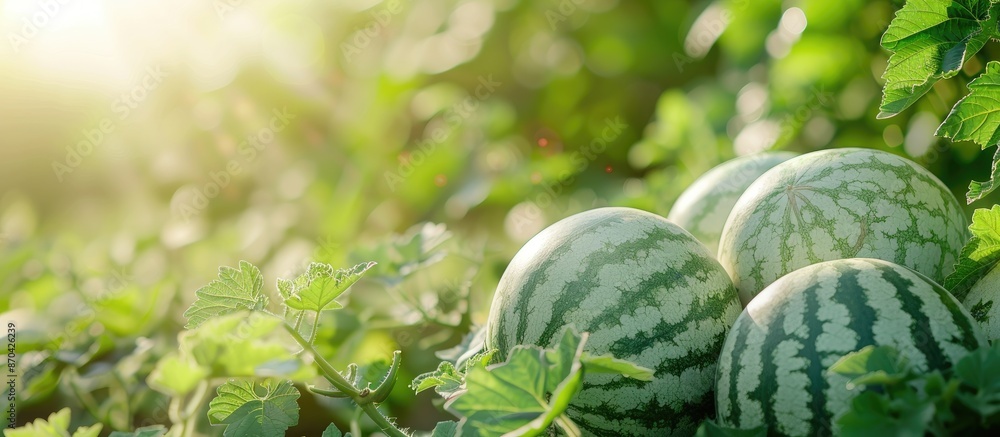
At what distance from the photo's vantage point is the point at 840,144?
245 centimetres

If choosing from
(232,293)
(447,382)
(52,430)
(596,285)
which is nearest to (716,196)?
(596,285)

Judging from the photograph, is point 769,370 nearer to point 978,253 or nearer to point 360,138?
point 978,253

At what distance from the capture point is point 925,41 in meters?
1.09

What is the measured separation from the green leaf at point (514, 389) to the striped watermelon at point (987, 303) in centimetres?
63

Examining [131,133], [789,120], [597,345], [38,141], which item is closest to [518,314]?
[597,345]

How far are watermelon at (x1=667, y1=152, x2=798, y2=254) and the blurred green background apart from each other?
20.7 inches

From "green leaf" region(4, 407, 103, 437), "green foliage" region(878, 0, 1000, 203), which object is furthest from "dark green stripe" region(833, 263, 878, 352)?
"green leaf" region(4, 407, 103, 437)

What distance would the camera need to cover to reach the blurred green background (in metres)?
2.20

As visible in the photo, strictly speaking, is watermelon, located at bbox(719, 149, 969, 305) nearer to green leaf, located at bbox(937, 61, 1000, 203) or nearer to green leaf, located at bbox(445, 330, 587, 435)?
green leaf, located at bbox(937, 61, 1000, 203)

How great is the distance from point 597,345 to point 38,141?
13.6ft

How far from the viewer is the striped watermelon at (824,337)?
3.13ft

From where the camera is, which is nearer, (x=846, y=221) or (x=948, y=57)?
(x=948, y=57)

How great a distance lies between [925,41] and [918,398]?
557 millimetres

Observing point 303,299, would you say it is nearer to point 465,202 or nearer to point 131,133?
point 465,202
